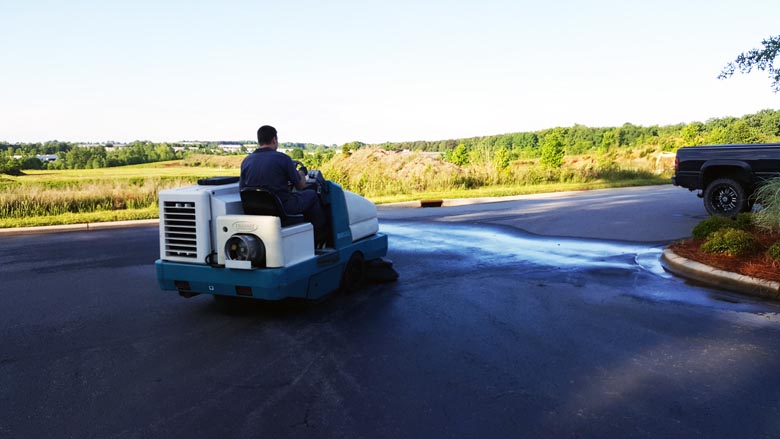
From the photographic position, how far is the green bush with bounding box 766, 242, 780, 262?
23.0ft

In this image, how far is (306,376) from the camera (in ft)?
14.1

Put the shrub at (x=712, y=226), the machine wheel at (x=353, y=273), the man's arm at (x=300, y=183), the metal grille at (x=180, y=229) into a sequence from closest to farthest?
the metal grille at (x=180, y=229) < the man's arm at (x=300, y=183) < the machine wheel at (x=353, y=273) < the shrub at (x=712, y=226)

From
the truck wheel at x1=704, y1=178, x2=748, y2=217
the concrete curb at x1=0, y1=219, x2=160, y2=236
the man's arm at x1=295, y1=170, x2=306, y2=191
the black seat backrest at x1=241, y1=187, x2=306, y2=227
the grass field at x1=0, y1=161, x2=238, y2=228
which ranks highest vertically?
the man's arm at x1=295, y1=170, x2=306, y2=191

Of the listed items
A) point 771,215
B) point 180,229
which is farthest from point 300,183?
point 771,215

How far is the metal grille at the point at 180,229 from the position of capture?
5.62 metres

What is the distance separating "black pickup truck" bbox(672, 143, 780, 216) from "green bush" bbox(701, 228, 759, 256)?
4.23 meters

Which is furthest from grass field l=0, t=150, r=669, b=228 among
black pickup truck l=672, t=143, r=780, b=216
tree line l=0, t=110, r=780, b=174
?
black pickup truck l=672, t=143, r=780, b=216

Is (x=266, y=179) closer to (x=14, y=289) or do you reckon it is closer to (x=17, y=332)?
(x=17, y=332)

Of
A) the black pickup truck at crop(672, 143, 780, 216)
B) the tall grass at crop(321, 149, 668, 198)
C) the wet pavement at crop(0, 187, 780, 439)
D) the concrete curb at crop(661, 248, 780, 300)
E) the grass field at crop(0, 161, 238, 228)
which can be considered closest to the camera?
the wet pavement at crop(0, 187, 780, 439)

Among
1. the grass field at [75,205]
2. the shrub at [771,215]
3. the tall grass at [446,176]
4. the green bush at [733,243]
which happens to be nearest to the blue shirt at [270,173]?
the green bush at [733,243]

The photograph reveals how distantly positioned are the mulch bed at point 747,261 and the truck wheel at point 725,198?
13.5 feet

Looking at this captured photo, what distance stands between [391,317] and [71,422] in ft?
9.96

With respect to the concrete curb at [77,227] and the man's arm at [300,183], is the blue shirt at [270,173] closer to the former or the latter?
the man's arm at [300,183]

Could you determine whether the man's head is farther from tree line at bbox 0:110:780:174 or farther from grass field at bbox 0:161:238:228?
tree line at bbox 0:110:780:174
